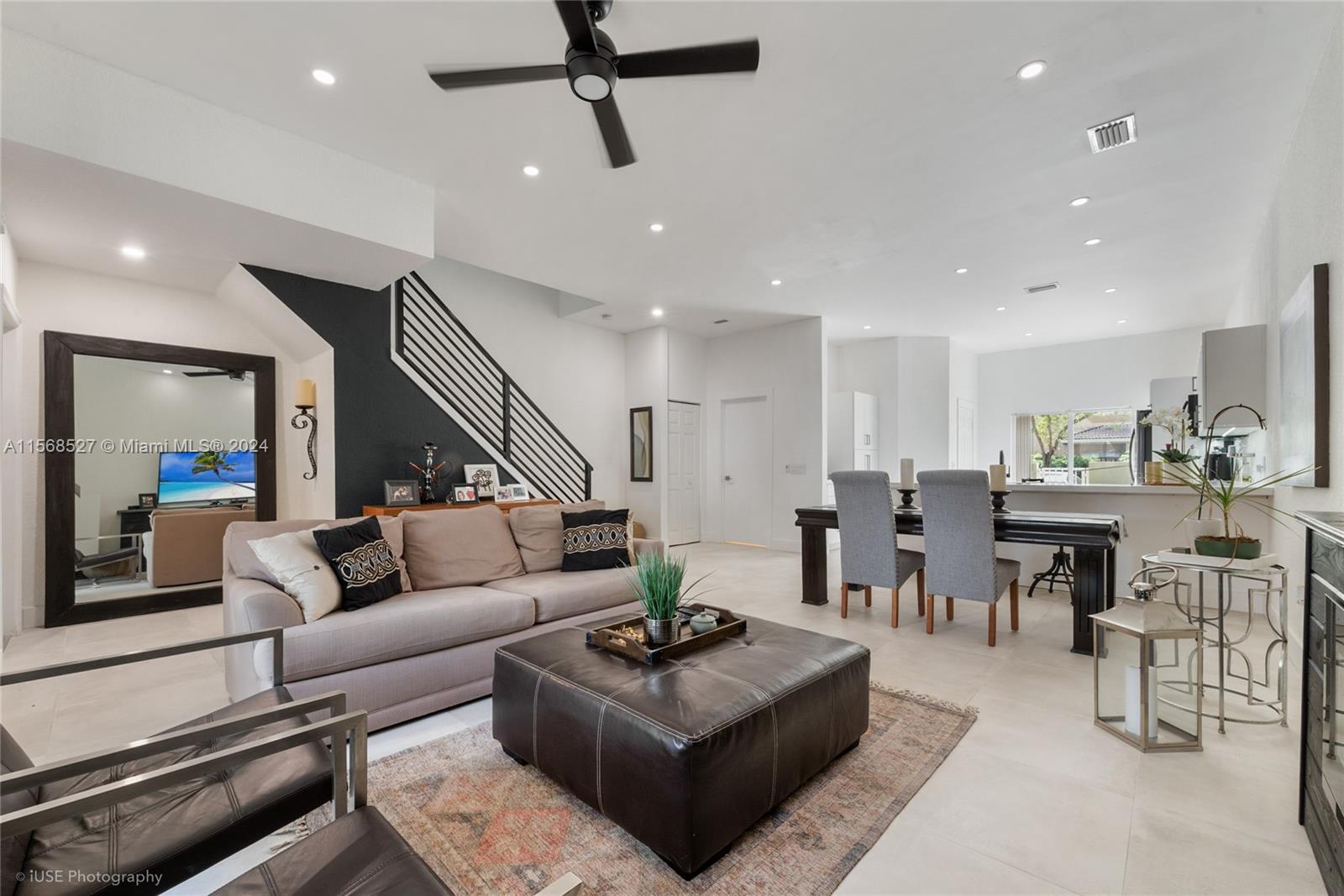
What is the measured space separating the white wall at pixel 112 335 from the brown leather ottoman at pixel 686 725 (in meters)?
3.27

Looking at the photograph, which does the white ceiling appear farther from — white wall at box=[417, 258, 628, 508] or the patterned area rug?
the patterned area rug

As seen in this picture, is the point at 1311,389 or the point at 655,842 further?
the point at 1311,389

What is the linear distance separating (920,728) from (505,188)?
3742mm

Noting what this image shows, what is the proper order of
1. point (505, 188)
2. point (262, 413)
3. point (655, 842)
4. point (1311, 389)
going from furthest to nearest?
1. point (262, 413)
2. point (505, 188)
3. point (1311, 389)
4. point (655, 842)

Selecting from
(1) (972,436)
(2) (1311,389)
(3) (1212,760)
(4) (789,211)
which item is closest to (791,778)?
(3) (1212,760)

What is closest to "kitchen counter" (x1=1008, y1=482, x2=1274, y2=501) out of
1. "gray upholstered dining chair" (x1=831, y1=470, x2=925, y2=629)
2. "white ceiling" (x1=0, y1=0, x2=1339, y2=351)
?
"gray upholstered dining chair" (x1=831, y1=470, x2=925, y2=629)

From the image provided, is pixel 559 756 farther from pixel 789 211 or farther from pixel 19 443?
pixel 19 443

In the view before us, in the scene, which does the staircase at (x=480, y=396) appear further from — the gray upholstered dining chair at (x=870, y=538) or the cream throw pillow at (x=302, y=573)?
the gray upholstered dining chair at (x=870, y=538)

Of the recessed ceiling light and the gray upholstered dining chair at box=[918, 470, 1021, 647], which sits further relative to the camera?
the gray upholstered dining chair at box=[918, 470, 1021, 647]

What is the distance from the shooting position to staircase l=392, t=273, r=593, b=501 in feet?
16.8

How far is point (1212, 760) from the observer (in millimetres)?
2094

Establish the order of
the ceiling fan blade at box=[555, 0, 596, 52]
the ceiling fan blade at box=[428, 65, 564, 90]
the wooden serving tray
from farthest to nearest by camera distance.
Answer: the ceiling fan blade at box=[428, 65, 564, 90], the wooden serving tray, the ceiling fan blade at box=[555, 0, 596, 52]

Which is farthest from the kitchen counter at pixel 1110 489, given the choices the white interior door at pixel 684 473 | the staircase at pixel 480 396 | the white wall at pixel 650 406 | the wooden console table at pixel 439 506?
the staircase at pixel 480 396

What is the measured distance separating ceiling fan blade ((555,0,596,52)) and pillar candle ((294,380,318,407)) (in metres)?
3.57
